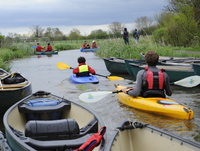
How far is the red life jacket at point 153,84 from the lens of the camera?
16.4ft

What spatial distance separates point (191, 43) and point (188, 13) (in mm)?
2756

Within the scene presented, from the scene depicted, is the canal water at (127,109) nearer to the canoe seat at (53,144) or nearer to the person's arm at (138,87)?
the person's arm at (138,87)

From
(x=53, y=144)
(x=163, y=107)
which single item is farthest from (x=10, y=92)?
(x=163, y=107)

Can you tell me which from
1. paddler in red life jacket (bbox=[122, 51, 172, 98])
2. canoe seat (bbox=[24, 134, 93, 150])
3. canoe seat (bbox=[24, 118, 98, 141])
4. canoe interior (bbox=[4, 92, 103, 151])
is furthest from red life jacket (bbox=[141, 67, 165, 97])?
canoe seat (bbox=[24, 134, 93, 150])

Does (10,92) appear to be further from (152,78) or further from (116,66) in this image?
(116,66)

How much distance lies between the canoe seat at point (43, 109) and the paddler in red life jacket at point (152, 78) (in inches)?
61.2

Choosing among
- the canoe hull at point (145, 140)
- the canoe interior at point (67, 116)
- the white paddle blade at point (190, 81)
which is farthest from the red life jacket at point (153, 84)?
the canoe hull at point (145, 140)

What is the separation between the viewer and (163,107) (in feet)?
16.6

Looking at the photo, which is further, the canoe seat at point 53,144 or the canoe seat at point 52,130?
the canoe seat at point 52,130

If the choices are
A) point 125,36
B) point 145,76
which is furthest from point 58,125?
point 125,36

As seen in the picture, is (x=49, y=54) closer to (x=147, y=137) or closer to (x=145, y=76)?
(x=145, y=76)

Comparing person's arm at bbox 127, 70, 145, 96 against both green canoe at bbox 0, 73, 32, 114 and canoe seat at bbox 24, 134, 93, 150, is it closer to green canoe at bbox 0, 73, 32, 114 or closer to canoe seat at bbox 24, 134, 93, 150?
canoe seat at bbox 24, 134, 93, 150

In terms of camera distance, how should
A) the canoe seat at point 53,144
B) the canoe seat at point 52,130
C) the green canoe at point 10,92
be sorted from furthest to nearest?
the green canoe at point 10,92
the canoe seat at point 52,130
the canoe seat at point 53,144

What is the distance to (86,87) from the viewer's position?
851 centimetres
